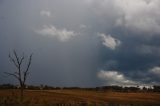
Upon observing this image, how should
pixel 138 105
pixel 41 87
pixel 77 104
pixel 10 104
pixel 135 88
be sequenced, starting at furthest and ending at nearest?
pixel 135 88 → pixel 41 87 → pixel 138 105 → pixel 77 104 → pixel 10 104

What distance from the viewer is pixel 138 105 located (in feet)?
215

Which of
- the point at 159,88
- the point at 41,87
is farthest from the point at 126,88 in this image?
the point at 41,87

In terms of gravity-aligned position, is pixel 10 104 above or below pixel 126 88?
below

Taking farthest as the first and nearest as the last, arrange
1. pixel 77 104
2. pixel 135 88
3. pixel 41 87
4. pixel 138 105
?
1. pixel 135 88
2. pixel 41 87
3. pixel 138 105
4. pixel 77 104

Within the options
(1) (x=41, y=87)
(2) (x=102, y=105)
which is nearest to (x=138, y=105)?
(2) (x=102, y=105)

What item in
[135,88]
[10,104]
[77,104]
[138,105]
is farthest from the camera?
[135,88]

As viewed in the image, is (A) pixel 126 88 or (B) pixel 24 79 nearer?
(B) pixel 24 79

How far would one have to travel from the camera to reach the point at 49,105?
181 ft

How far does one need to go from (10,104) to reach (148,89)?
7505 centimetres

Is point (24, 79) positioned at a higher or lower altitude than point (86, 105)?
higher

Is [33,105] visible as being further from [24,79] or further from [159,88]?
[159,88]

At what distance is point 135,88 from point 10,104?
7789 centimetres

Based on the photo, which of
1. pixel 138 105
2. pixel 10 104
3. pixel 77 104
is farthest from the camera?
pixel 138 105

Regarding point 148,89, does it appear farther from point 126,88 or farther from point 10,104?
point 10,104
